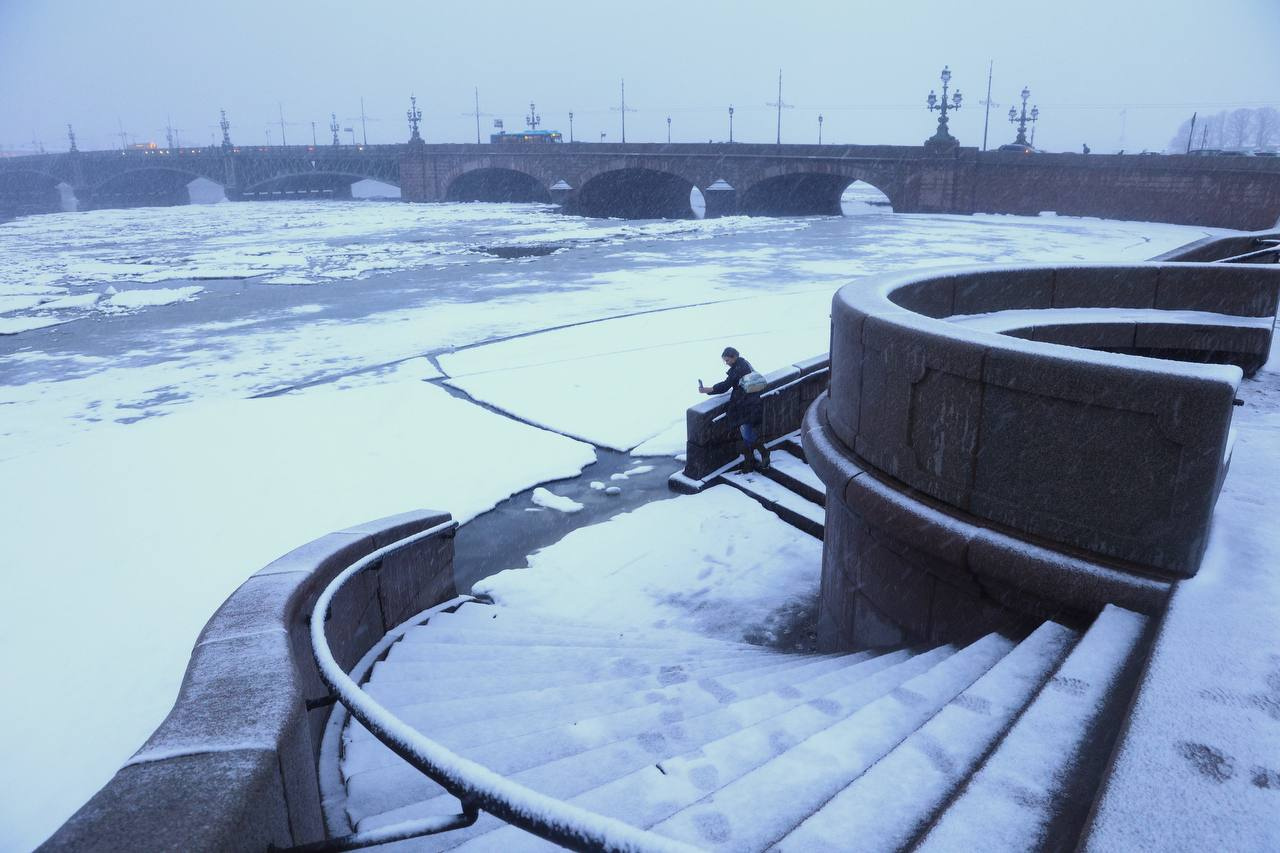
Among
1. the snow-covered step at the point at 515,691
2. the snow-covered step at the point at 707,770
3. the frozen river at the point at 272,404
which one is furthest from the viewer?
the frozen river at the point at 272,404

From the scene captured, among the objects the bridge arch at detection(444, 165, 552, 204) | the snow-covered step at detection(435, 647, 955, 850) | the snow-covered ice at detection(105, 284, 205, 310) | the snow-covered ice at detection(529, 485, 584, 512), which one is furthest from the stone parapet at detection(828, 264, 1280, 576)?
the bridge arch at detection(444, 165, 552, 204)

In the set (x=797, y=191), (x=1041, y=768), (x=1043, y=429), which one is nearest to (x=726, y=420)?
(x=1043, y=429)

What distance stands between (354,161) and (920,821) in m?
84.6

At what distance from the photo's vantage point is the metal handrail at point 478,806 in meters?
1.55

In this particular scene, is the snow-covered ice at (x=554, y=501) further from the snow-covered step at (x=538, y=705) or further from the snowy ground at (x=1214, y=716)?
the snowy ground at (x=1214, y=716)

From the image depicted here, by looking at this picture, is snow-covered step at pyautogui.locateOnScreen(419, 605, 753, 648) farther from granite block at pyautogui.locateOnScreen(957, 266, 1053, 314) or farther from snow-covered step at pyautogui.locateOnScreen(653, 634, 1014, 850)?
granite block at pyautogui.locateOnScreen(957, 266, 1053, 314)

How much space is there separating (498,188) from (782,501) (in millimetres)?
78876

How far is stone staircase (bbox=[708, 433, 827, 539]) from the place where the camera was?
802 centimetres

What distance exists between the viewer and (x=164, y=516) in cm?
824

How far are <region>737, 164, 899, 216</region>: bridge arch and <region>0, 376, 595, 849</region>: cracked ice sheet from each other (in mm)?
41400

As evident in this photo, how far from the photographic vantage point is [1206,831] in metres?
→ 1.97

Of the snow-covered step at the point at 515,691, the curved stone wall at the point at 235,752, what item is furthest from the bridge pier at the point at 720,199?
the curved stone wall at the point at 235,752

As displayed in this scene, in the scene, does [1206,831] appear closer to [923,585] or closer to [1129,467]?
[1129,467]

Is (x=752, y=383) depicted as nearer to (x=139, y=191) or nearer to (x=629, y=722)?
(x=629, y=722)
